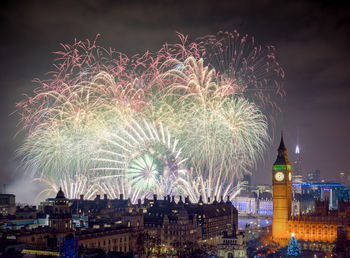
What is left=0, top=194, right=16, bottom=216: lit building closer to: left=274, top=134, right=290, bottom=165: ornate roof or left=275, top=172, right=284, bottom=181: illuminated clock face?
left=275, top=172, right=284, bottom=181: illuminated clock face

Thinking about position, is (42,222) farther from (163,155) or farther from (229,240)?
(229,240)

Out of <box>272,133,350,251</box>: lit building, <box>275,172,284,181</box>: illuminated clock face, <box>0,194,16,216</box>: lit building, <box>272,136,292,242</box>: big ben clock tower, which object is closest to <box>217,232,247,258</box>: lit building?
<box>272,133,350,251</box>: lit building

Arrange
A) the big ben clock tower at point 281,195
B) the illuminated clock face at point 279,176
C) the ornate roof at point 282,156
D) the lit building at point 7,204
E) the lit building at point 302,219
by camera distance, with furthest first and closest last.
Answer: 1. the lit building at point 7,204
2. the ornate roof at point 282,156
3. the illuminated clock face at point 279,176
4. the big ben clock tower at point 281,195
5. the lit building at point 302,219

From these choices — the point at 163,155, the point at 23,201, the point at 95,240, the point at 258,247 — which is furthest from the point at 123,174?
the point at 23,201

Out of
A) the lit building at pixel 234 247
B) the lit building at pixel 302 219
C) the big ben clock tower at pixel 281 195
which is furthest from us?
the big ben clock tower at pixel 281 195

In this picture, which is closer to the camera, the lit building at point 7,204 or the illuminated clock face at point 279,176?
the illuminated clock face at point 279,176

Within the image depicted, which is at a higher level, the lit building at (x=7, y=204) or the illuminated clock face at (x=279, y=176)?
the illuminated clock face at (x=279, y=176)

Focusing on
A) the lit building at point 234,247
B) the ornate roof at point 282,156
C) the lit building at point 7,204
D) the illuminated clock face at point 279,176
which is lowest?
the lit building at point 234,247

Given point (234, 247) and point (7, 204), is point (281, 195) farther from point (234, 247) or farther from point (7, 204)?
point (7, 204)

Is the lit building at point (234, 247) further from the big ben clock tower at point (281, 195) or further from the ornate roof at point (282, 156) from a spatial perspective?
the ornate roof at point (282, 156)

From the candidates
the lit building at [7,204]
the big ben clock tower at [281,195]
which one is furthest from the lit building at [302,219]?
the lit building at [7,204]
